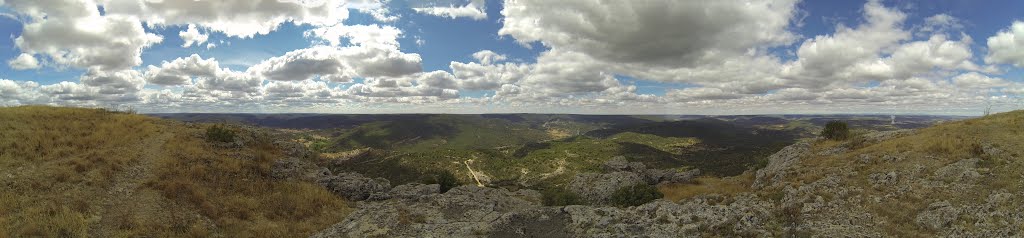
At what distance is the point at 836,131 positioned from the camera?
177 feet

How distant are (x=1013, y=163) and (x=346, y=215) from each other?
44.0m

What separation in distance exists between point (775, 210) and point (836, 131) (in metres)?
39.5

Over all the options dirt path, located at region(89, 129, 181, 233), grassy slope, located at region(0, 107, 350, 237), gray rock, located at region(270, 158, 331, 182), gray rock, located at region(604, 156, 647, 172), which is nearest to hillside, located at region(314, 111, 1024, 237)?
grassy slope, located at region(0, 107, 350, 237)

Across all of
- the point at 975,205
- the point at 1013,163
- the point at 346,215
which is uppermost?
the point at 1013,163

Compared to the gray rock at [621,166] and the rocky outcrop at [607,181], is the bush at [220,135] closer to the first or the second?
the rocky outcrop at [607,181]

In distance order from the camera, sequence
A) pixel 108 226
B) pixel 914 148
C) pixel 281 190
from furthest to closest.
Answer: pixel 914 148
pixel 281 190
pixel 108 226

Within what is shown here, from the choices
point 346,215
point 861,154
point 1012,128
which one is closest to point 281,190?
point 346,215

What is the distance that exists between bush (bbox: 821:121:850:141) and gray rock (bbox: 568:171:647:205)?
25957mm

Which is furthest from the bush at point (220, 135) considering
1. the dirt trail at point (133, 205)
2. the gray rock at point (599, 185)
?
the gray rock at point (599, 185)

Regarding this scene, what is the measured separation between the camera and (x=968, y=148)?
1250 inches

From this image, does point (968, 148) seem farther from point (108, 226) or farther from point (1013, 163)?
point (108, 226)

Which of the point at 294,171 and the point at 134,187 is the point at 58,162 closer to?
the point at 134,187

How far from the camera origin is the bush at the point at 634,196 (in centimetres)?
3950

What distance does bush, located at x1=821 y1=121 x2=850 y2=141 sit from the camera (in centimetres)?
5211
